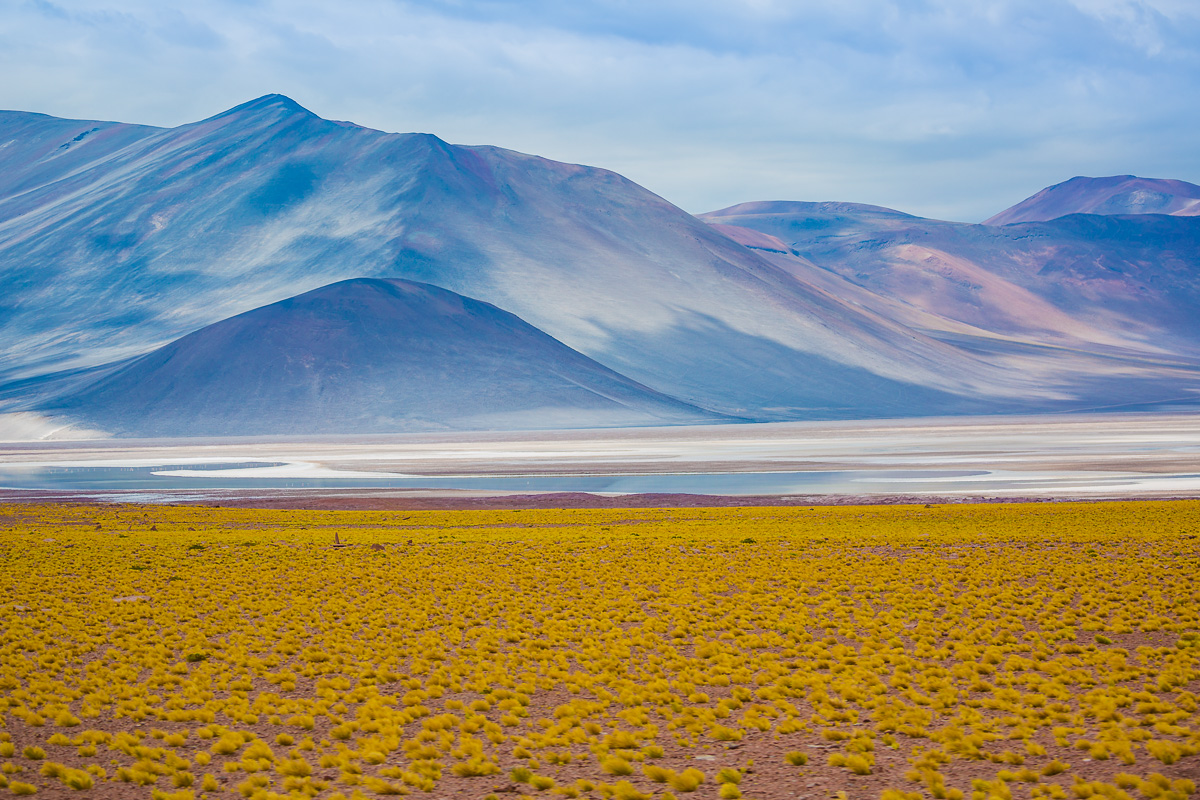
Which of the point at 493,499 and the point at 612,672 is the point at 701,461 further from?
the point at 612,672

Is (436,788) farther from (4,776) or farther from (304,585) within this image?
Answer: (304,585)

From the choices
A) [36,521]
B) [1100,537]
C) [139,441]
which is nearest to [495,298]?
[139,441]

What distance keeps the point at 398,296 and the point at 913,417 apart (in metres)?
83.7

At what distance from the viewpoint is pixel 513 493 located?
48719 mm

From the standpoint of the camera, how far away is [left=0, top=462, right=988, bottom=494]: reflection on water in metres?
48.9

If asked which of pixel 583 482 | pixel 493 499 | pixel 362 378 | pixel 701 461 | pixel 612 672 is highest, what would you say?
pixel 362 378

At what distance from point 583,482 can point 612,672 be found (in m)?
43.7

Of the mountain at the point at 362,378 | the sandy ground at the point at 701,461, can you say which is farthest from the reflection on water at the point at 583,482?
the mountain at the point at 362,378

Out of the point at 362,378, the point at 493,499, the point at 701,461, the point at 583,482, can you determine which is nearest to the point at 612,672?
the point at 493,499

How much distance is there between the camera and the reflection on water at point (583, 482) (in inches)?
1924

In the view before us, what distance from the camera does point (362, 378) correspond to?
149750mm

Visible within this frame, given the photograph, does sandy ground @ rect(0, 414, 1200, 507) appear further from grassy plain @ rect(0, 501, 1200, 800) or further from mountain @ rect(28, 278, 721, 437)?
grassy plain @ rect(0, 501, 1200, 800)

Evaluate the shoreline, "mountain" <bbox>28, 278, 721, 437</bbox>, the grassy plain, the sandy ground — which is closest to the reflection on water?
the sandy ground

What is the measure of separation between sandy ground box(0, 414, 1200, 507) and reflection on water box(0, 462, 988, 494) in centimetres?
25
